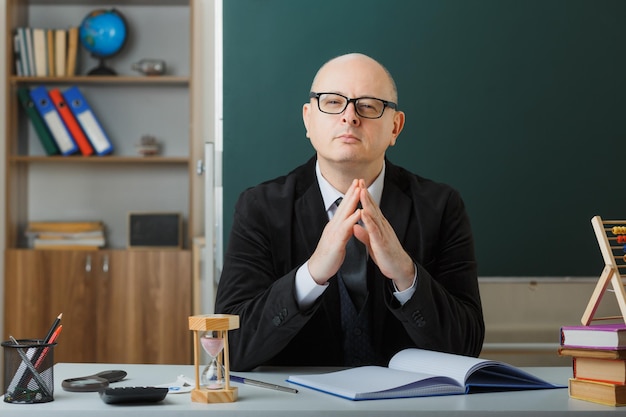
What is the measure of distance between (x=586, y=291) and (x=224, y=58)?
60.1 inches

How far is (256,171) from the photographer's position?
9.86ft

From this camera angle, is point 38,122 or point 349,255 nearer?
point 349,255

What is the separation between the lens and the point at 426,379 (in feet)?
4.75

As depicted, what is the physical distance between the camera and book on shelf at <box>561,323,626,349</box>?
138cm

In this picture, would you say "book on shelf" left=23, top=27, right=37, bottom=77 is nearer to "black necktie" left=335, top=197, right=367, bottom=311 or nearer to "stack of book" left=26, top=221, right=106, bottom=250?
"stack of book" left=26, top=221, right=106, bottom=250

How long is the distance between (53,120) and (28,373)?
134 inches

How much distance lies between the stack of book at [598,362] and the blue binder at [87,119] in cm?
354

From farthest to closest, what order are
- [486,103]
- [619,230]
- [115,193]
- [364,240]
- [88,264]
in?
[115,193], [88,264], [486,103], [364,240], [619,230]

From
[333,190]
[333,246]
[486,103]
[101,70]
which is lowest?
[333,246]

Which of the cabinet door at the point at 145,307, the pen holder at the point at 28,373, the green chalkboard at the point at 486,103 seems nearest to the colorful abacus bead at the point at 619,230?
the pen holder at the point at 28,373

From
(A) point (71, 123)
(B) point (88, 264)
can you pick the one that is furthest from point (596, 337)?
(A) point (71, 123)

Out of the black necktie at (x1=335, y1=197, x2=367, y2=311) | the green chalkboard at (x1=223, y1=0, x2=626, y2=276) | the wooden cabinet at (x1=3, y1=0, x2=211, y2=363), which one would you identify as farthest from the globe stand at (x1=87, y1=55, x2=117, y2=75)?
the black necktie at (x1=335, y1=197, x2=367, y2=311)

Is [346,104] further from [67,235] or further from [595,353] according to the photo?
[67,235]

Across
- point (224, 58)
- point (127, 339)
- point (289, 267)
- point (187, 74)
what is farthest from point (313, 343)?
point (187, 74)
